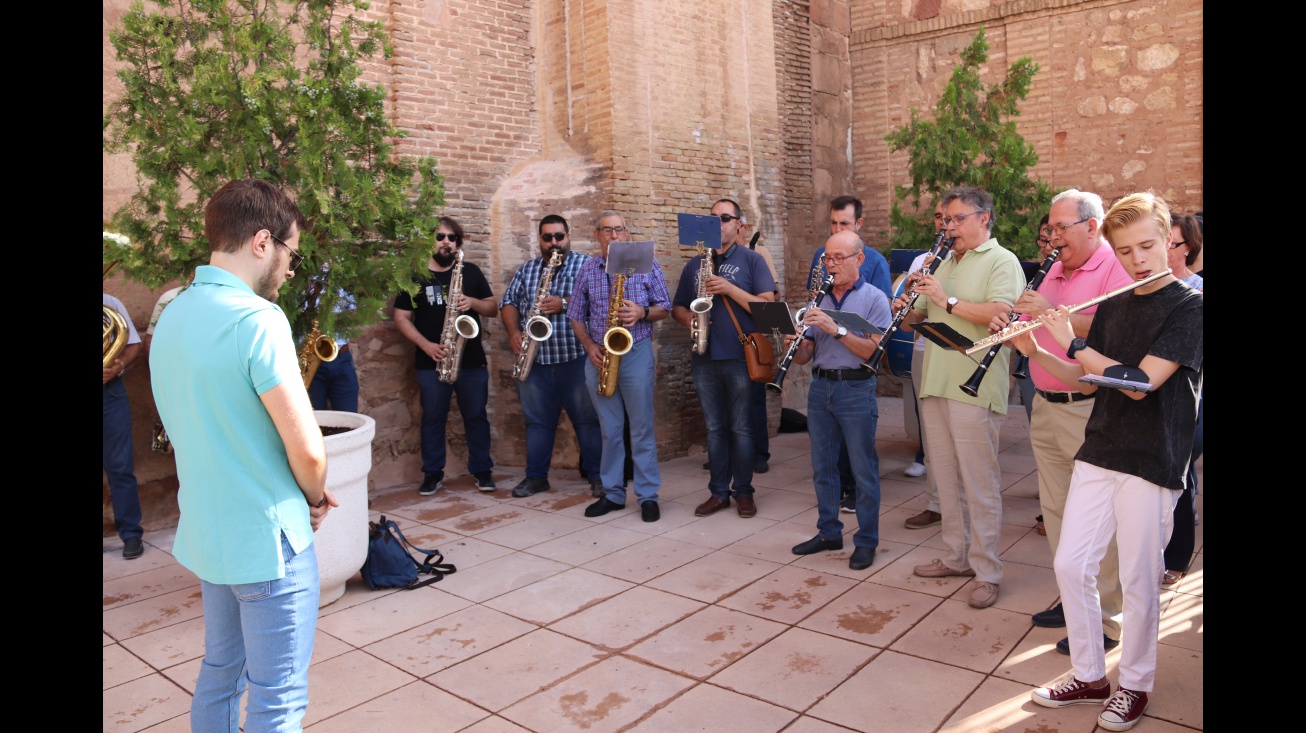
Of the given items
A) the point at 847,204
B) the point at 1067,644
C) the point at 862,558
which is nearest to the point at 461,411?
the point at 847,204

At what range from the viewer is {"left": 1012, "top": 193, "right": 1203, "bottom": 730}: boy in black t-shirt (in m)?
2.92

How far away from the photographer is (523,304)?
6.59 m

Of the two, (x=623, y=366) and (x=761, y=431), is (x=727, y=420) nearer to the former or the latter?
(x=623, y=366)

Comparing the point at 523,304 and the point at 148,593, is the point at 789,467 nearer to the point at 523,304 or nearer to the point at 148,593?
the point at 523,304

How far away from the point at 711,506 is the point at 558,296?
70.9 inches

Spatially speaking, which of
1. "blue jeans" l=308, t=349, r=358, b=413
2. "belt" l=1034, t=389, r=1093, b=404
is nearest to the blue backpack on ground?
"blue jeans" l=308, t=349, r=358, b=413

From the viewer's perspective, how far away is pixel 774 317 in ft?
16.2

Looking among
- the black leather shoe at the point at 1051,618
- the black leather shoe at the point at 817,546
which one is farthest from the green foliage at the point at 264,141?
the black leather shoe at the point at 1051,618

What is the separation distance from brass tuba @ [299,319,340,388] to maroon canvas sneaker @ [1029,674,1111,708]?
4.11 metres

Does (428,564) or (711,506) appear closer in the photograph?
(428,564)

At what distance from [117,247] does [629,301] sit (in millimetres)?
2848

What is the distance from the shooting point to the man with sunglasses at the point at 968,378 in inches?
166

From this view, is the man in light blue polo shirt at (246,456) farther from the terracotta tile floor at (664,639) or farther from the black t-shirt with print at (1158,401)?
the black t-shirt with print at (1158,401)

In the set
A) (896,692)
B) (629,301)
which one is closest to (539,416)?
(629,301)
